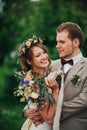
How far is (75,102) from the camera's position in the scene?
7.02 metres

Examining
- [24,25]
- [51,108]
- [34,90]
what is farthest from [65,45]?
[24,25]

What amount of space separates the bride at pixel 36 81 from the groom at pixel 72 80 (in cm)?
12

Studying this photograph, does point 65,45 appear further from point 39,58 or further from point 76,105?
point 76,105

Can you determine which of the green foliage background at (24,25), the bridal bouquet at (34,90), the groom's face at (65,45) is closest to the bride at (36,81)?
the bridal bouquet at (34,90)

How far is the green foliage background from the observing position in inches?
561

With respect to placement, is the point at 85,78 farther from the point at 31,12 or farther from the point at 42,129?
the point at 31,12


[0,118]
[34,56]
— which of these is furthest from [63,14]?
[34,56]

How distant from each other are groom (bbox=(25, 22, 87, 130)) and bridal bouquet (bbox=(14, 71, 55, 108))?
124mm

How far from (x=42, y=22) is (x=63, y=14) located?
2.45 feet

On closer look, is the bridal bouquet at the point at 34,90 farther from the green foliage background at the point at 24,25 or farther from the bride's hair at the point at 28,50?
the green foliage background at the point at 24,25

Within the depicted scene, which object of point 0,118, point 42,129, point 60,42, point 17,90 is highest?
point 60,42

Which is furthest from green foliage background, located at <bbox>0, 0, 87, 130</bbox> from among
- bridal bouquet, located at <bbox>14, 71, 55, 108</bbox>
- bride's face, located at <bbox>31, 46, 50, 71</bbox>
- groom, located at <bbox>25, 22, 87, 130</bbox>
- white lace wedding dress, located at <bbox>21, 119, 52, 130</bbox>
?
groom, located at <bbox>25, 22, 87, 130</bbox>

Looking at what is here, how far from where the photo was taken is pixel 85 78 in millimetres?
7031

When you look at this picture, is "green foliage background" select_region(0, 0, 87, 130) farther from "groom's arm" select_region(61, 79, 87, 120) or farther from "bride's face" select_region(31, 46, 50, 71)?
"groom's arm" select_region(61, 79, 87, 120)
